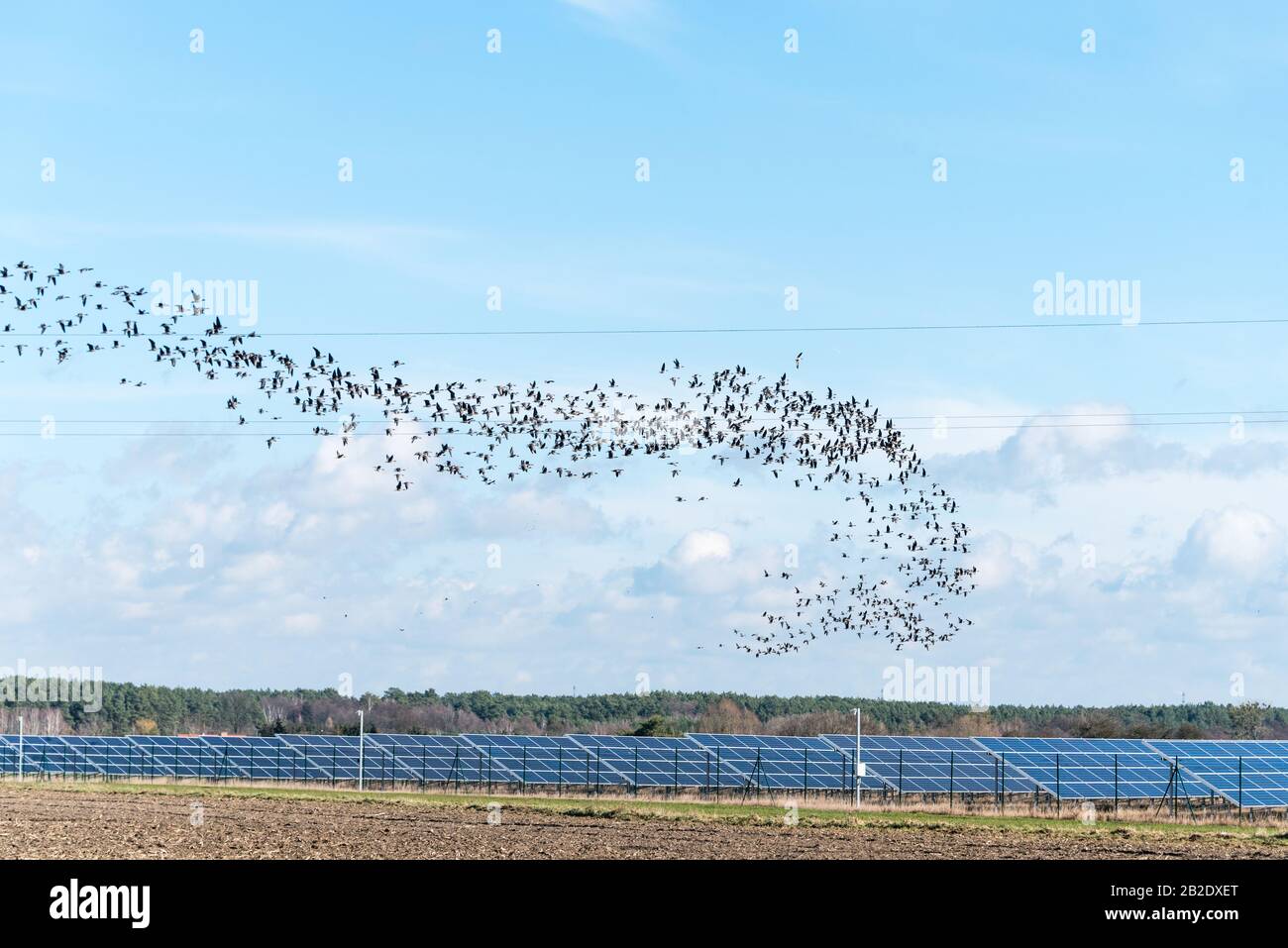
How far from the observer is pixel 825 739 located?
72375 mm

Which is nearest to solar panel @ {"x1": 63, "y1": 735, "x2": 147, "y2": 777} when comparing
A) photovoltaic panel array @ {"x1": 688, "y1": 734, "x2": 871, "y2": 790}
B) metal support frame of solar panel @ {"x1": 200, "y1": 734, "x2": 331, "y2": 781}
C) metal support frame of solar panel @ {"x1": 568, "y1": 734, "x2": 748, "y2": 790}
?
metal support frame of solar panel @ {"x1": 200, "y1": 734, "x2": 331, "y2": 781}

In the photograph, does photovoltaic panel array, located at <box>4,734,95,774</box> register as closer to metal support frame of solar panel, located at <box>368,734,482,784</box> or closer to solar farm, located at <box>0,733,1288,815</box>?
solar farm, located at <box>0,733,1288,815</box>

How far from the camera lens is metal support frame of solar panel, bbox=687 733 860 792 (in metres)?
66.6

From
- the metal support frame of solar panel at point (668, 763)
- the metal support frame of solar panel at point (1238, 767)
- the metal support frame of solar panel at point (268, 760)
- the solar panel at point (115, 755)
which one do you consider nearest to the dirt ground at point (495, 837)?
the metal support frame of solar panel at point (668, 763)

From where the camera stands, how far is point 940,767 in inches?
2596

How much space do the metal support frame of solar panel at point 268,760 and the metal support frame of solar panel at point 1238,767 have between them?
43.6 m

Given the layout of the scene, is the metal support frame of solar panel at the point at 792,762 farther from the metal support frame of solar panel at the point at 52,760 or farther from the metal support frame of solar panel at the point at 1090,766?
the metal support frame of solar panel at the point at 52,760

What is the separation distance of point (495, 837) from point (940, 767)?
31.8 m

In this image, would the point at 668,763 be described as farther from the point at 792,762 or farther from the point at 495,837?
the point at 495,837

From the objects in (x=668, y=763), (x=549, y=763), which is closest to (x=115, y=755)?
(x=549, y=763)
